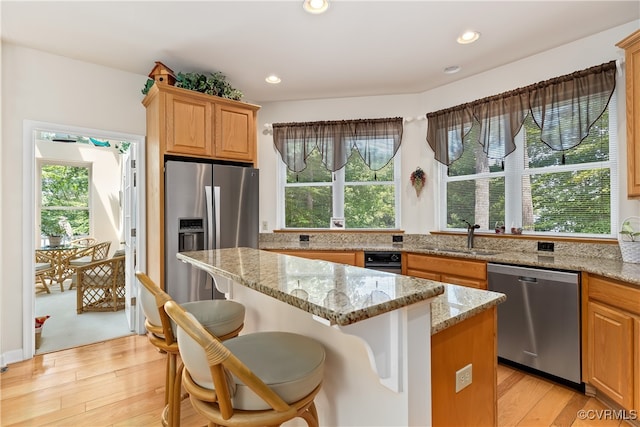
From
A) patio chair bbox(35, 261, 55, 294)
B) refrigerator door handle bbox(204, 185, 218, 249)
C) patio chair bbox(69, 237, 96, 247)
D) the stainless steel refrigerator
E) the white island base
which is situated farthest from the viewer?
patio chair bbox(69, 237, 96, 247)

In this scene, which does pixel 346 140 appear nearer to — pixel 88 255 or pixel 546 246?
pixel 546 246

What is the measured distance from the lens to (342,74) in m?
3.30

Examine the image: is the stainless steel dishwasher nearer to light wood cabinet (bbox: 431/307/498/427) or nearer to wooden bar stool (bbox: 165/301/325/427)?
light wood cabinet (bbox: 431/307/498/427)

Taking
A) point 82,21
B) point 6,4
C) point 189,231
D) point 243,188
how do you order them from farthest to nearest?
1. point 243,188
2. point 189,231
3. point 82,21
4. point 6,4

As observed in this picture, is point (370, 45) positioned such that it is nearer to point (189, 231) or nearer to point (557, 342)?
point (189, 231)

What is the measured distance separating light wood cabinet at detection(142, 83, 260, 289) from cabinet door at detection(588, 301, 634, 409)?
3134 millimetres

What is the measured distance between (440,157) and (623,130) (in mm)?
1502

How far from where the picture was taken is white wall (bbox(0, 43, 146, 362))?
104 inches

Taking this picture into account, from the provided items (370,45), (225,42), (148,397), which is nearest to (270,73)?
(225,42)

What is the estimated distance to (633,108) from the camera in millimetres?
2203

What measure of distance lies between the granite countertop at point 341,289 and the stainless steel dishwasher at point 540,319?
4.34 feet

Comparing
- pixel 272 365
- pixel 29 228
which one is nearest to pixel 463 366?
pixel 272 365

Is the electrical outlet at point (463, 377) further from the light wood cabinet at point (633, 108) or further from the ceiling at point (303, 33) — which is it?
the ceiling at point (303, 33)

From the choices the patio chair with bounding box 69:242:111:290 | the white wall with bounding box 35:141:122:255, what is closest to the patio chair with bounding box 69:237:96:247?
the white wall with bounding box 35:141:122:255
